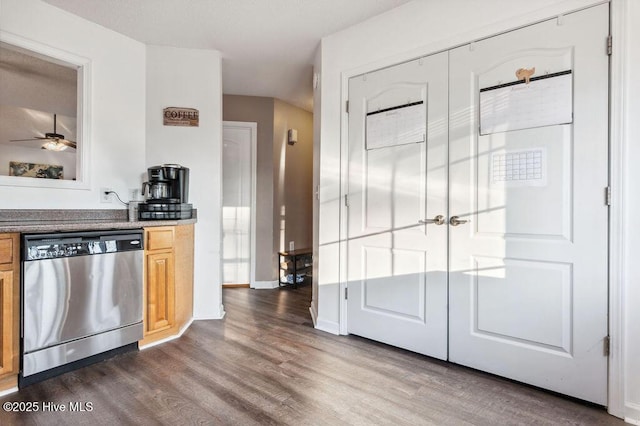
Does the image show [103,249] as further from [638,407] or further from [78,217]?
[638,407]

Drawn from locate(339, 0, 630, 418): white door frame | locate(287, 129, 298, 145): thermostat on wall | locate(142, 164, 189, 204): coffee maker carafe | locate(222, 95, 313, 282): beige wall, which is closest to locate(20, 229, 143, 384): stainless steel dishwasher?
locate(142, 164, 189, 204): coffee maker carafe

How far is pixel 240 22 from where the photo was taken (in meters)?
2.55

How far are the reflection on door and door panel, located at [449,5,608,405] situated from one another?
9.25 feet

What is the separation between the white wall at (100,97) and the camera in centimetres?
225

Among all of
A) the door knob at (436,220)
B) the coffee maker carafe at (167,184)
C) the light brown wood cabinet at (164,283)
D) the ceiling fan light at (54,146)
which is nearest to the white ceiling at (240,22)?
the coffee maker carafe at (167,184)

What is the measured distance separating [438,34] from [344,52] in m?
0.77

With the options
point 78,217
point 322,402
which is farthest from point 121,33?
point 322,402

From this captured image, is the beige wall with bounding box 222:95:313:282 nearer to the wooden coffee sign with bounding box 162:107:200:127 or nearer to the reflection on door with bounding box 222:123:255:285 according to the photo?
the reflection on door with bounding box 222:123:255:285

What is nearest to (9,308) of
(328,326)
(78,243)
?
(78,243)

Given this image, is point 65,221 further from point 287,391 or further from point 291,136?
point 291,136

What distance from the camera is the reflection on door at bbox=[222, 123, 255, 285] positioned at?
4230 millimetres

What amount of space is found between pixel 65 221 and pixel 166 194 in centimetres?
70

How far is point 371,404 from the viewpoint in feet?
5.39

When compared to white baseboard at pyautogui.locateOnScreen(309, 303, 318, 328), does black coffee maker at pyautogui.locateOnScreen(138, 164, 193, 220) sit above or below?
above
